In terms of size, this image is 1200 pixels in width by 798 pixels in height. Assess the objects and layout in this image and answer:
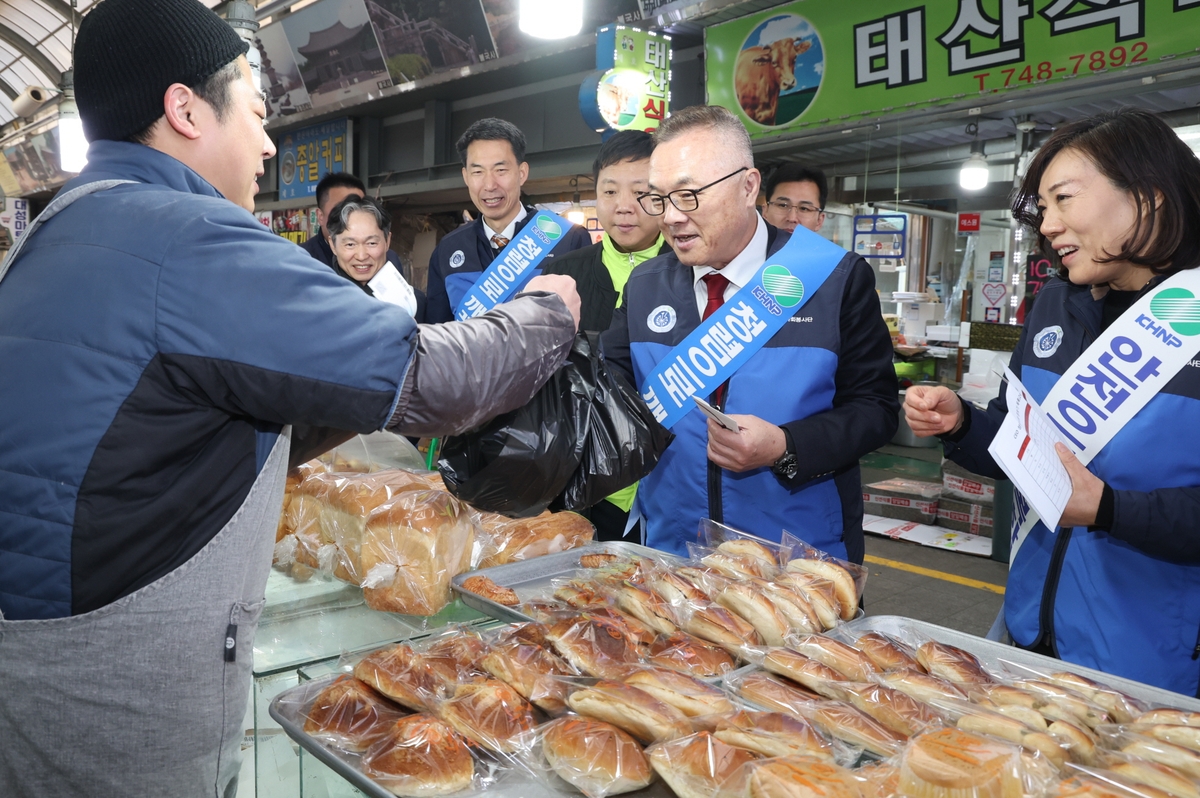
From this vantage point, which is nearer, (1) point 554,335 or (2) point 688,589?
(1) point 554,335

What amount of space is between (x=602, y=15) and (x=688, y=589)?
23.6 feet

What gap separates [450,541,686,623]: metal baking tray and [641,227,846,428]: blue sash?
17.3 inches

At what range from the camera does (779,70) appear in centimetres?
642

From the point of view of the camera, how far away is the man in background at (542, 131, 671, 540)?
3279 mm

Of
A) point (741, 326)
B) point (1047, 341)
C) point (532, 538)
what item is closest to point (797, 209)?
point (741, 326)

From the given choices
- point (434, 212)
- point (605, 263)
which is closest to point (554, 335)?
point (605, 263)

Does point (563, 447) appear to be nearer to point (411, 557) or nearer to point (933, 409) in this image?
point (411, 557)

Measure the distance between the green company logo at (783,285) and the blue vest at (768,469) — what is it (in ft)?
0.14

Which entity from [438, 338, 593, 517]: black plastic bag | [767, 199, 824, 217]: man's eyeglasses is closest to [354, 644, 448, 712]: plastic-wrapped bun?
[438, 338, 593, 517]: black plastic bag

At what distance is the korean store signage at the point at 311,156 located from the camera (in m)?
12.4

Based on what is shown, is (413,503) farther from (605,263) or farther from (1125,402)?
(605,263)

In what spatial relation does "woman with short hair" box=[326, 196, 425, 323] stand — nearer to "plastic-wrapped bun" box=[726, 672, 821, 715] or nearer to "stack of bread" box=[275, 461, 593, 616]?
"stack of bread" box=[275, 461, 593, 616]

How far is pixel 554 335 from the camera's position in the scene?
1375 millimetres

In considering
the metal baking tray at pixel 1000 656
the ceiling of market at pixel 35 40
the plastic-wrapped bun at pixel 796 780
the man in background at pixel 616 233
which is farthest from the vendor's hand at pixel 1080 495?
the ceiling of market at pixel 35 40
